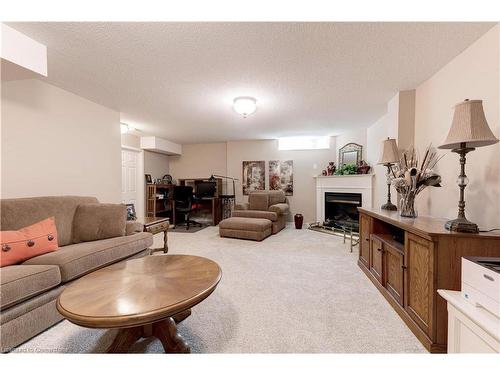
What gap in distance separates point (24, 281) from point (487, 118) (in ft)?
11.3

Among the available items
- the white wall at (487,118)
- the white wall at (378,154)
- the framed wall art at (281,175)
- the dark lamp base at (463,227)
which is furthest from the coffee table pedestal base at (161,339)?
the framed wall art at (281,175)

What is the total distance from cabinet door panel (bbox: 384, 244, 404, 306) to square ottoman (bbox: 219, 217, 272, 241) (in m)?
2.24

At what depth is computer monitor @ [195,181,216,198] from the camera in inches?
224

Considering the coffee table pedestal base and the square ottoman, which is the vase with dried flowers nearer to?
the coffee table pedestal base

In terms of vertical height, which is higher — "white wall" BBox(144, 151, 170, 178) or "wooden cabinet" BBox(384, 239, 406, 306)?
"white wall" BBox(144, 151, 170, 178)

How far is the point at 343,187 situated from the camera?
15.1 ft

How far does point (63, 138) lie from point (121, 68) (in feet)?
4.30

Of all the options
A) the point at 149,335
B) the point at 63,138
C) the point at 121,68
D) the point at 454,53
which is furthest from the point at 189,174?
the point at 454,53

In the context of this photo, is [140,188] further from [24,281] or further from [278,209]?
[24,281]

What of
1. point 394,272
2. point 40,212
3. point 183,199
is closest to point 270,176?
point 183,199

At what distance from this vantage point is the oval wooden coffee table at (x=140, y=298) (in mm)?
957

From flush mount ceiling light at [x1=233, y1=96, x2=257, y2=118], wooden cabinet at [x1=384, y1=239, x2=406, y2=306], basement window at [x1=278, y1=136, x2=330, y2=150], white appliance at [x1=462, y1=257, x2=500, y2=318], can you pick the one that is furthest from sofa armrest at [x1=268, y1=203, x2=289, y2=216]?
white appliance at [x1=462, y1=257, x2=500, y2=318]

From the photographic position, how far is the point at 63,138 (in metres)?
Result: 2.63
